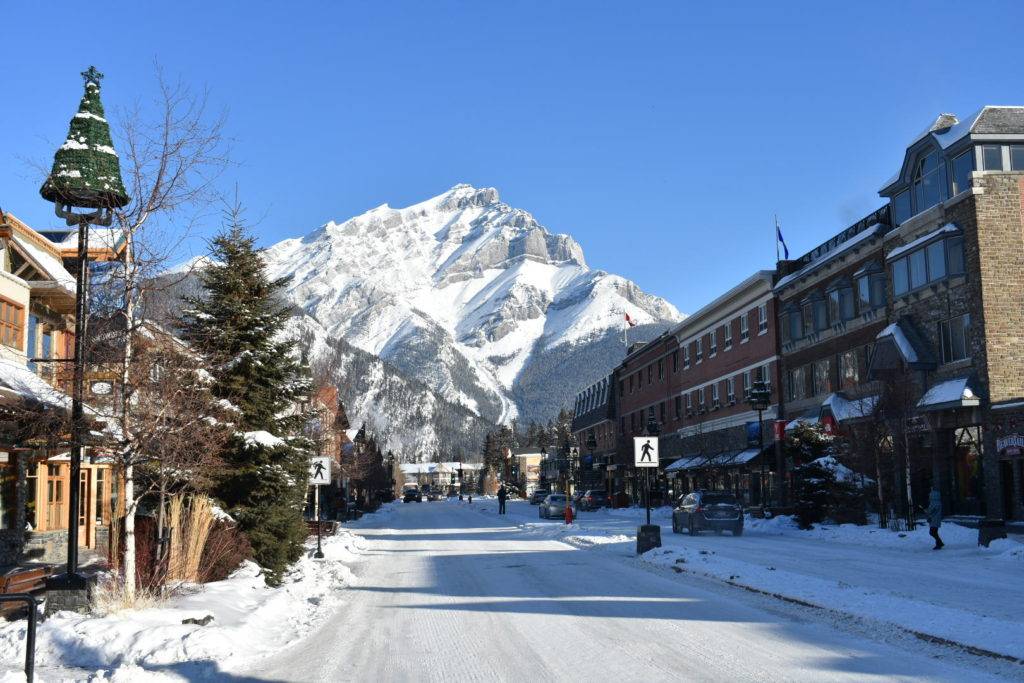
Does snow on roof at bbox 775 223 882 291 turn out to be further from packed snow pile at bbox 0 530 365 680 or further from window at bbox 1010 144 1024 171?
packed snow pile at bbox 0 530 365 680

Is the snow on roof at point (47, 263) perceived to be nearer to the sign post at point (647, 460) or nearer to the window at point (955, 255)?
the sign post at point (647, 460)

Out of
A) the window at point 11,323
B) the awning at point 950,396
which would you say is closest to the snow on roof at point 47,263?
the window at point 11,323

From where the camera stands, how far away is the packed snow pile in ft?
34.7

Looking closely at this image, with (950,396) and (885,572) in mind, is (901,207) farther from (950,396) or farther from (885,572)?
(885,572)

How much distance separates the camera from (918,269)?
38094mm

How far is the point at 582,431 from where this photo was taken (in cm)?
11081

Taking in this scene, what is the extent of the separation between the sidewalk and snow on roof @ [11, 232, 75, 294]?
1621 cm

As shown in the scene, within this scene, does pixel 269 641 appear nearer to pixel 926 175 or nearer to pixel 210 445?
pixel 210 445

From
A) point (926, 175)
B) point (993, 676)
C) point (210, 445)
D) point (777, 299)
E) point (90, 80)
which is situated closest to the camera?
point (993, 676)

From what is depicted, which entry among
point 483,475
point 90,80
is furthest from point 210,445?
point 483,475

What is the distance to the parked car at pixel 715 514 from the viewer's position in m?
34.7

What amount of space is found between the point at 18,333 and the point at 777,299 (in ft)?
130

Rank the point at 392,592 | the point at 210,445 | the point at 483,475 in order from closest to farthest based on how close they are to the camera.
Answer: the point at 210,445 → the point at 392,592 → the point at 483,475

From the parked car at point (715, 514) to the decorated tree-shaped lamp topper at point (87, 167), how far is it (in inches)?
994
